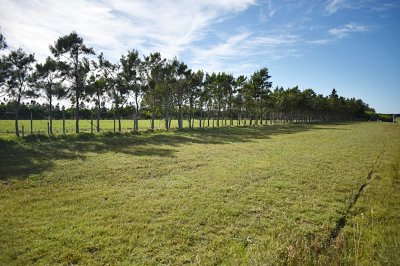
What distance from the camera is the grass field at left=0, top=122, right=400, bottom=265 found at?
7.02 meters

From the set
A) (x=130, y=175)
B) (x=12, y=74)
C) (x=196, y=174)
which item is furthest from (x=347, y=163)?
(x=12, y=74)

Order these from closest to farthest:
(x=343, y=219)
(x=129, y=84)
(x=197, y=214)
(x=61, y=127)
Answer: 1. (x=343, y=219)
2. (x=197, y=214)
3. (x=129, y=84)
4. (x=61, y=127)

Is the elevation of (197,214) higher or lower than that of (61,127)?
lower

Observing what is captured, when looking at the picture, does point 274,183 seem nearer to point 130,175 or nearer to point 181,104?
point 130,175

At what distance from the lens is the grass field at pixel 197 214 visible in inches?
276

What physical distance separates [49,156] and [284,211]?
70.5 ft

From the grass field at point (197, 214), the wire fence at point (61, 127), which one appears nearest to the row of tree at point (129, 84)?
the wire fence at point (61, 127)

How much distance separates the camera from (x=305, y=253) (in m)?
6.93

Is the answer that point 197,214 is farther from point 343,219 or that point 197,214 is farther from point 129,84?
point 129,84

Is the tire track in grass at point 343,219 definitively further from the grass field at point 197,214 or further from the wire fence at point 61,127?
the wire fence at point 61,127

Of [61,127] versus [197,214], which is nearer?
[197,214]

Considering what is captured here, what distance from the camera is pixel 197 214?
9.77m

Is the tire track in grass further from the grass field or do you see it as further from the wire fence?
the wire fence

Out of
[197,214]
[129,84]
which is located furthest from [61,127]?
[197,214]
